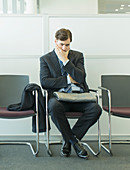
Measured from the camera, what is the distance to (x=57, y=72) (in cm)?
298

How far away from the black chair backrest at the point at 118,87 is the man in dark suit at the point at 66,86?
34cm

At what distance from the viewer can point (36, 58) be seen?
3.40 meters

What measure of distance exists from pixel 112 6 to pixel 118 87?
4776 millimetres

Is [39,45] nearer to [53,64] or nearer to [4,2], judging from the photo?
[53,64]

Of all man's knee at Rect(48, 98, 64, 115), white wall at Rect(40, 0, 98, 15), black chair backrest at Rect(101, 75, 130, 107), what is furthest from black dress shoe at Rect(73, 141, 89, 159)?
white wall at Rect(40, 0, 98, 15)

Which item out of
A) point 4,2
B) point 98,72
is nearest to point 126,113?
point 98,72

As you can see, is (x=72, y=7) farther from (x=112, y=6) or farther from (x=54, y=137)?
(x=54, y=137)

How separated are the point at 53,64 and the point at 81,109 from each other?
58 centimetres

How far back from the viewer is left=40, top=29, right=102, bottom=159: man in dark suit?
2.63m

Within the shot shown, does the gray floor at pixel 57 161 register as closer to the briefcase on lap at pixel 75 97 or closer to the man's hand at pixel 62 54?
the briefcase on lap at pixel 75 97

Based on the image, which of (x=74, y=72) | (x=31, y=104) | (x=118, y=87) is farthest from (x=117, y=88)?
(x=31, y=104)

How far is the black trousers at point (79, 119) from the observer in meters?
2.63

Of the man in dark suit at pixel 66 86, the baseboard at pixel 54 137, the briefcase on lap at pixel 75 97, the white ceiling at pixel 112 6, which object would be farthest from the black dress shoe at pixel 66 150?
the white ceiling at pixel 112 6

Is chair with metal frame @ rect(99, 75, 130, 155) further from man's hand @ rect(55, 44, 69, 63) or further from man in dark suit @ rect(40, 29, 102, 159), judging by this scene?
man's hand @ rect(55, 44, 69, 63)
